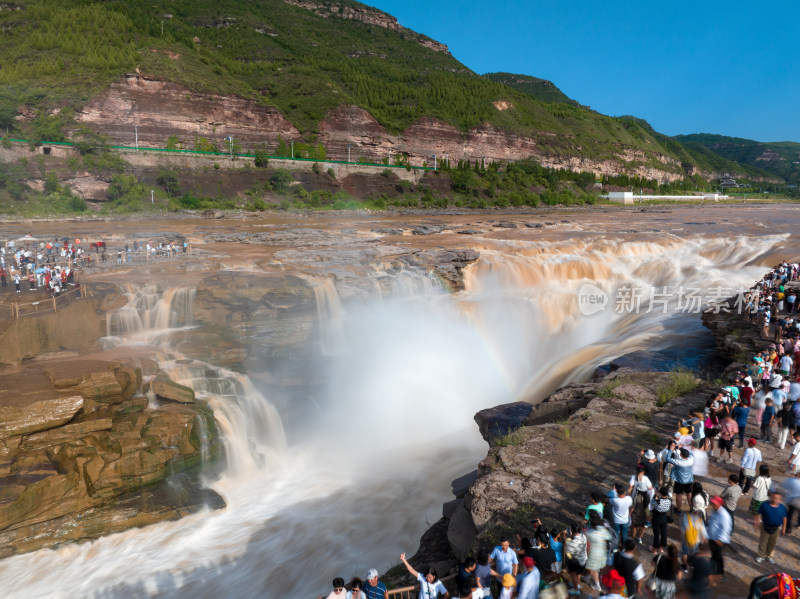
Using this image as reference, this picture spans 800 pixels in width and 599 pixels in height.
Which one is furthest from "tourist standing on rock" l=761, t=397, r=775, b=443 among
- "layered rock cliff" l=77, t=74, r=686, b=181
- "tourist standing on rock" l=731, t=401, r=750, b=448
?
"layered rock cliff" l=77, t=74, r=686, b=181

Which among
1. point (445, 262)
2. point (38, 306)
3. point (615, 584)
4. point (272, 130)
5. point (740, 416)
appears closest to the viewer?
point (615, 584)

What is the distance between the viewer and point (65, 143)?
52.3m

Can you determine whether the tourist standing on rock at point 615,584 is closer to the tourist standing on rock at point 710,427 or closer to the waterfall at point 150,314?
the tourist standing on rock at point 710,427

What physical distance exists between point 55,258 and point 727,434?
28.3 meters

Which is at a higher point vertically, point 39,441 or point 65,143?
point 65,143

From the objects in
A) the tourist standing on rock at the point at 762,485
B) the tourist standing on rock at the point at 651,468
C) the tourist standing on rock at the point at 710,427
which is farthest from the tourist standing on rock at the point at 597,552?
the tourist standing on rock at the point at 710,427

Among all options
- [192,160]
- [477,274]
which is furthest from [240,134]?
[477,274]

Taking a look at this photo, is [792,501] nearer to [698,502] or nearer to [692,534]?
[698,502]

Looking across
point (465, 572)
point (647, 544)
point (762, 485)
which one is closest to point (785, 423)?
point (762, 485)

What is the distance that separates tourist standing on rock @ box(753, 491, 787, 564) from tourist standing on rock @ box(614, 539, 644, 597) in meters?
1.91

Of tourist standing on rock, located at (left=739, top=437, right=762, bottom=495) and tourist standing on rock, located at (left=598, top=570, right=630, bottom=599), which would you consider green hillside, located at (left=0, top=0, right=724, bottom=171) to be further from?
tourist standing on rock, located at (left=739, top=437, right=762, bottom=495)

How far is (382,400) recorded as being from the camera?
65.4 feet

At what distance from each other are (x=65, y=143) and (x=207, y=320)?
46322 mm

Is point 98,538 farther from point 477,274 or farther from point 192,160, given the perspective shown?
point 192,160
